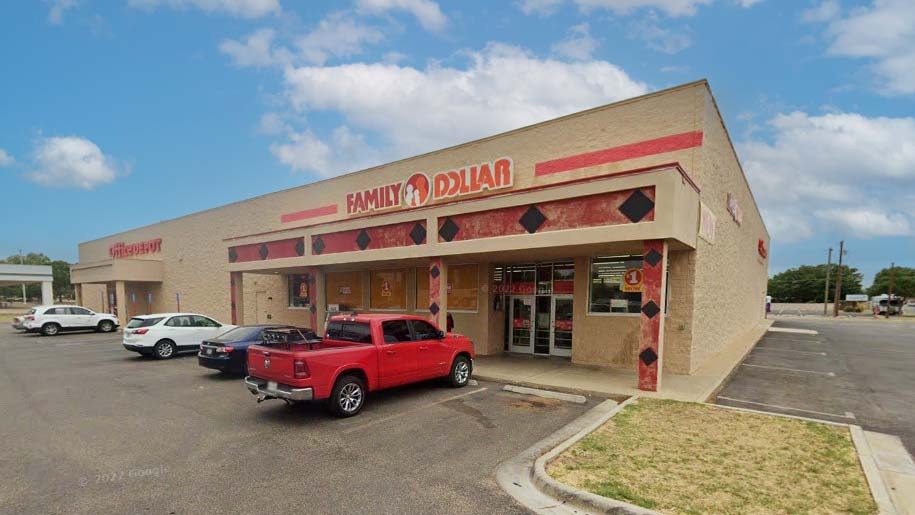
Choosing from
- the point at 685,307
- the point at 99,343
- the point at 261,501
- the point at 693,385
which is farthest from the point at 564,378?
the point at 99,343

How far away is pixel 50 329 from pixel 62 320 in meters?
0.65

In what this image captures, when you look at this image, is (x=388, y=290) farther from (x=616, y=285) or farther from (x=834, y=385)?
(x=834, y=385)

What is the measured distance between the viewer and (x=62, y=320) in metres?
23.6

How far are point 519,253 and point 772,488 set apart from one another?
306 inches

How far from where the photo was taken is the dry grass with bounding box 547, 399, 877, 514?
429 centimetres

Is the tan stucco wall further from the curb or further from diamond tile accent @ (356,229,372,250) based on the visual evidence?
diamond tile accent @ (356,229,372,250)

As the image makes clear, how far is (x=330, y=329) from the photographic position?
883 centimetres

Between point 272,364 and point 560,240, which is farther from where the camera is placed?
point 560,240

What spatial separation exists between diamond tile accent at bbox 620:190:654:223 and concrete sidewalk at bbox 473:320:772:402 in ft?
12.1

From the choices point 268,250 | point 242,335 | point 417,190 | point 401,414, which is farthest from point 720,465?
point 268,250

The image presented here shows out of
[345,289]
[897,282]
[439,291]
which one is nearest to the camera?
[439,291]

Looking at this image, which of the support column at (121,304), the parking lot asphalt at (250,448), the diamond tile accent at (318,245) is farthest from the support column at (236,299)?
the support column at (121,304)

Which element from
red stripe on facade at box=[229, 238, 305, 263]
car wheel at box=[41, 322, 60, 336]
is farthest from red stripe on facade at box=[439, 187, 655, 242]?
car wheel at box=[41, 322, 60, 336]

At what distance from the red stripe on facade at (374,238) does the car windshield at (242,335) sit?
13.0 feet
